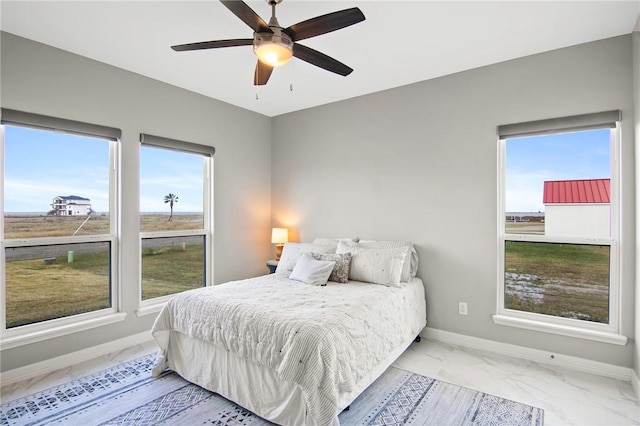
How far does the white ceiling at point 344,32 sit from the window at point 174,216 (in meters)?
0.84

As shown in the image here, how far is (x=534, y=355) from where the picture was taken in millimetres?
2953

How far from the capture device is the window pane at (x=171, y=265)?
3.57 metres

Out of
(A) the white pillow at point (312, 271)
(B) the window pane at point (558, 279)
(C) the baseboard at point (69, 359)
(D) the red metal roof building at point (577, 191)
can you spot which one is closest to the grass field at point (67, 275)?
(C) the baseboard at point (69, 359)

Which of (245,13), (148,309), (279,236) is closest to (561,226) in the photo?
(245,13)

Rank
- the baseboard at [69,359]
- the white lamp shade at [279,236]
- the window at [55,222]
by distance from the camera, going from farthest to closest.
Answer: the white lamp shade at [279,236]
the window at [55,222]
the baseboard at [69,359]

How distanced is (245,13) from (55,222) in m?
2.58

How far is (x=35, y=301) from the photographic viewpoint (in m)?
2.85

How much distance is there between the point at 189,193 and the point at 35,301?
175 centimetres

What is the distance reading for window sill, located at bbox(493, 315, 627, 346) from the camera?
8.66 feet

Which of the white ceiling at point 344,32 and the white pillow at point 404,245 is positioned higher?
the white ceiling at point 344,32

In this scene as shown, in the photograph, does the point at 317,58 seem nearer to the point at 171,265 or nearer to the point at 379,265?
the point at 379,265

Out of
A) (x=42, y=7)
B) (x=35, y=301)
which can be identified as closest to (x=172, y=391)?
(x=35, y=301)

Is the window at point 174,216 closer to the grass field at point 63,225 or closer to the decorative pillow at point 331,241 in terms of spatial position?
the grass field at point 63,225

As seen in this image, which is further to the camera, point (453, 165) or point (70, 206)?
point (453, 165)
